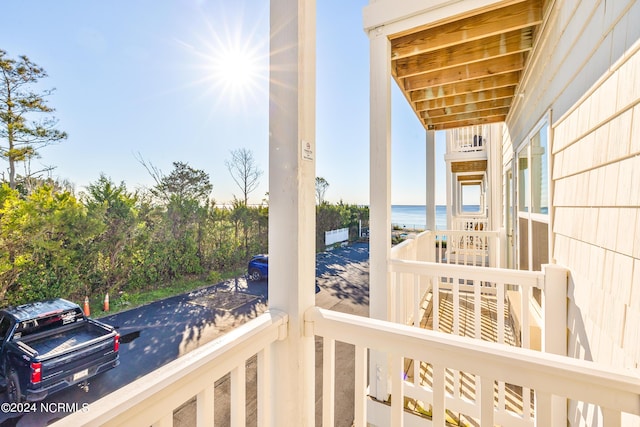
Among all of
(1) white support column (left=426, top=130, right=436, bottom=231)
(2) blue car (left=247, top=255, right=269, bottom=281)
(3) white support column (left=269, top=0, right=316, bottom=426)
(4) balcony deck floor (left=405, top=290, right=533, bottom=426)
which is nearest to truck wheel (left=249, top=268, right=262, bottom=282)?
(2) blue car (left=247, top=255, right=269, bottom=281)

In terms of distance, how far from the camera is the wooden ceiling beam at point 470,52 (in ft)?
6.91

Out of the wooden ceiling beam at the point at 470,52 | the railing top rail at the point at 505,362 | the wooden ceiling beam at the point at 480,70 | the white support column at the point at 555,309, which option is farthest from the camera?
the wooden ceiling beam at the point at 480,70

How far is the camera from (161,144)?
146cm

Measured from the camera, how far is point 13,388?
0.87 metres

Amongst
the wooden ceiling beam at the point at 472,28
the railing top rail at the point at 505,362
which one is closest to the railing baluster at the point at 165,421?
the railing top rail at the point at 505,362

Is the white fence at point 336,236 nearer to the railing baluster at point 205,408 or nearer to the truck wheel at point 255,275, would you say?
the truck wheel at point 255,275

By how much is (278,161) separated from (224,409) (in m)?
2.18

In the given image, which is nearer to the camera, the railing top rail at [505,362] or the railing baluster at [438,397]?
the railing top rail at [505,362]

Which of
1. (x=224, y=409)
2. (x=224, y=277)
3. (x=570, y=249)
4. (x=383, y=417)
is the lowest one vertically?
(x=224, y=409)

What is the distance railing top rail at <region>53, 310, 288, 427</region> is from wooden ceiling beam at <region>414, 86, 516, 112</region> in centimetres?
301

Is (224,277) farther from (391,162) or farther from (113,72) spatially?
(391,162)

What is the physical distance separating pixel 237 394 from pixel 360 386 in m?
0.41

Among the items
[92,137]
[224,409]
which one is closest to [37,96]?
[92,137]

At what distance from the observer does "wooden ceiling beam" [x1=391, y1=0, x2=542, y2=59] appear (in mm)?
1826
